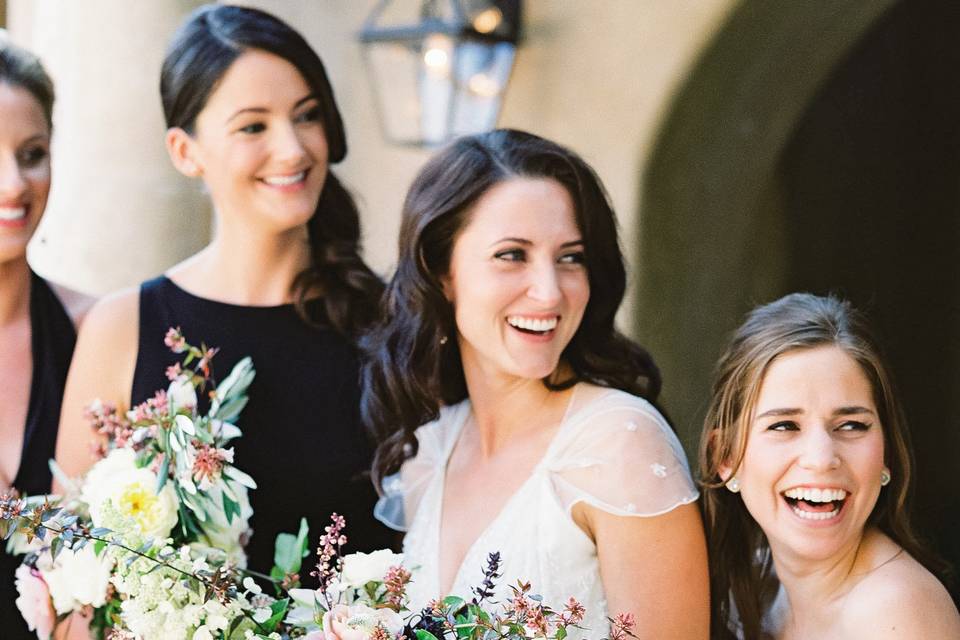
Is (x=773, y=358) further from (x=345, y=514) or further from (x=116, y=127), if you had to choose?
(x=116, y=127)

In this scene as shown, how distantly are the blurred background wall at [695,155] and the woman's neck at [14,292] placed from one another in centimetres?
87

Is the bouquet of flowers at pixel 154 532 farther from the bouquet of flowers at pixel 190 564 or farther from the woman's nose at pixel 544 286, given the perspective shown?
the woman's nose at pixel 544 286

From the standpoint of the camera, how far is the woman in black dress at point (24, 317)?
301 cm

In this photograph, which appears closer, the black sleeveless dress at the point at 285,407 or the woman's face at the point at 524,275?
the woman's face at the point at 524,275

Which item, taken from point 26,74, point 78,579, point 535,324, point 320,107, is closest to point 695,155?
point 320,107

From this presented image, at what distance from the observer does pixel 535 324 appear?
8.69ft

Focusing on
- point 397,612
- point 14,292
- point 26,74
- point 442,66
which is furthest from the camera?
point 442,66

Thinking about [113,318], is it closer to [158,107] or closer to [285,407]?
[285,407]

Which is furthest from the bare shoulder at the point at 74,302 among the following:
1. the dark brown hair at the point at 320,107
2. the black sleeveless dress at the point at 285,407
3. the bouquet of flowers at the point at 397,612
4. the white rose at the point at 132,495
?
the bouquet of flowers at the point at 397,612

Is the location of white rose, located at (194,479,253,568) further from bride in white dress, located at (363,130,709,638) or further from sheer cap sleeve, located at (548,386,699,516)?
sheer cap sleeve, located at (548,386,699,516)

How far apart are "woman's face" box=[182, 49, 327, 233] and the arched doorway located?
1612 millimetres

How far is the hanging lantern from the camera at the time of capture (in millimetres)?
4305

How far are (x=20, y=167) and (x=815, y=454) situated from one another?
1897 millimetres

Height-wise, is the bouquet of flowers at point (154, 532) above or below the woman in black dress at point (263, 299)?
below
